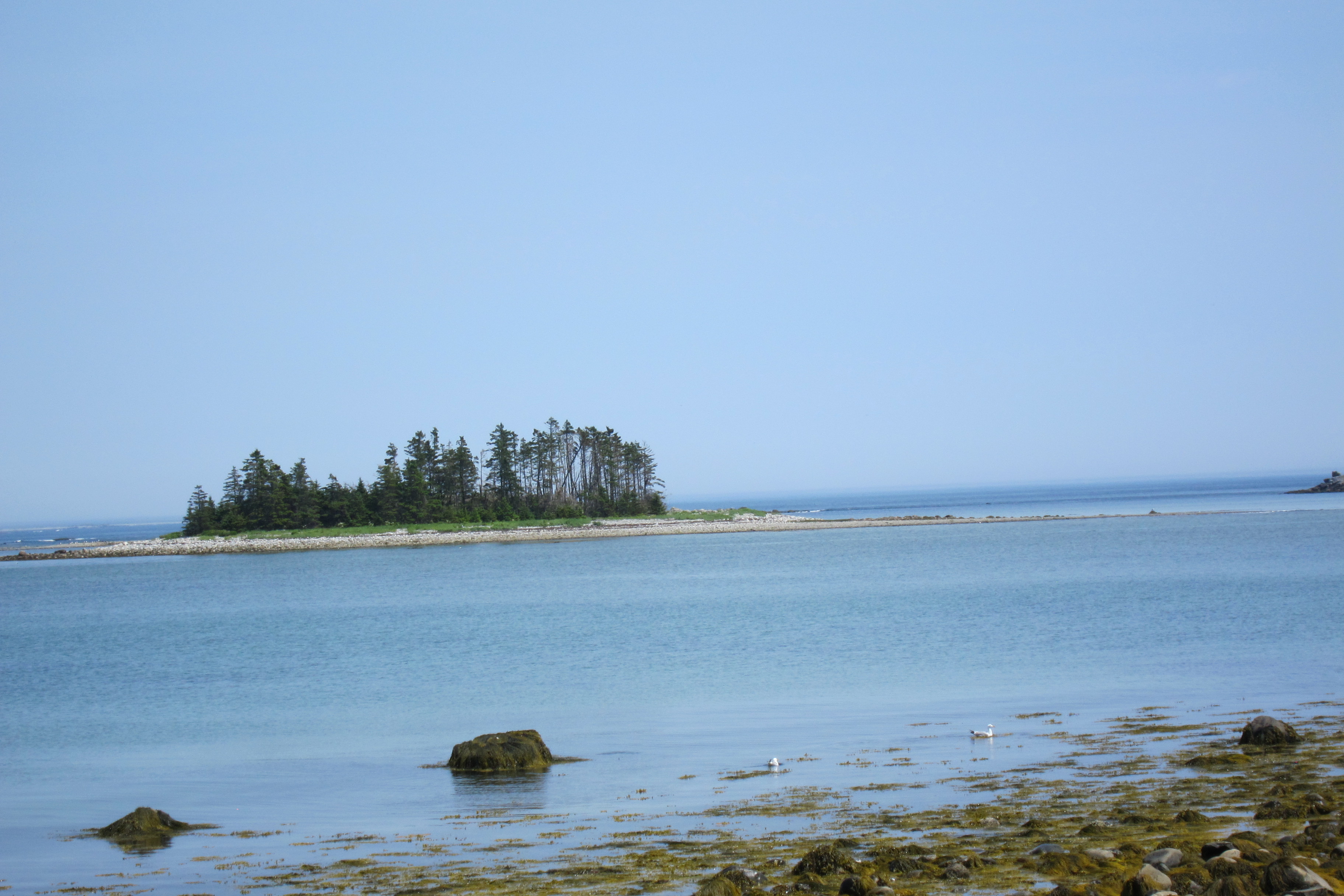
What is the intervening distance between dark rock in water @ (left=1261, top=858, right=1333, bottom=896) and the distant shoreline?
9484 centimetres

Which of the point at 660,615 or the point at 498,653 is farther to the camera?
the point at 660,615

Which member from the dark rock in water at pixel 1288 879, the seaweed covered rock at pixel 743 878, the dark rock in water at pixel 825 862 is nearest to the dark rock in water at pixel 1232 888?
the dark rock in water at pixel 1288 879

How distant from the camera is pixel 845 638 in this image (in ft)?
101

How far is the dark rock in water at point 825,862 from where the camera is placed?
9391 millimetres

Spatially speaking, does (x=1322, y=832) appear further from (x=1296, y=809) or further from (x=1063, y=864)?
(x=1063, y=864)

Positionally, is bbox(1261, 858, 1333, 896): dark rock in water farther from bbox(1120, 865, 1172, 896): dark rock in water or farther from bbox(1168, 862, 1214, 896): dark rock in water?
bbox(1120, 865, 1172, 896): dark rock in water

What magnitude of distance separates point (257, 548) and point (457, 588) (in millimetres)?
50746

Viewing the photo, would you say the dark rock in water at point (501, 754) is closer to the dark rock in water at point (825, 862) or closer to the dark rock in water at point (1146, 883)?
the dark rock in water at point (825, 862)

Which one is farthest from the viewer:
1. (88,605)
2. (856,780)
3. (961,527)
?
(961,527)

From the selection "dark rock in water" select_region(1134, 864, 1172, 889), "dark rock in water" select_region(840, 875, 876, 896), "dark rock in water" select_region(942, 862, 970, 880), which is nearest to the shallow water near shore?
"dark rock in water" select_region(942, 862, 970, 880)

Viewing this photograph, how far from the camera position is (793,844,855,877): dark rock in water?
939 centimetres

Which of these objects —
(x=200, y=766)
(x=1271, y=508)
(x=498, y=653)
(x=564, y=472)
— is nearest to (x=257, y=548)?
(x=564, y=472)

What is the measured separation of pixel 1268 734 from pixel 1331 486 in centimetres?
16786

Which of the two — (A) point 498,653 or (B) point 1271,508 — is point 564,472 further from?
(A) point 498,653
